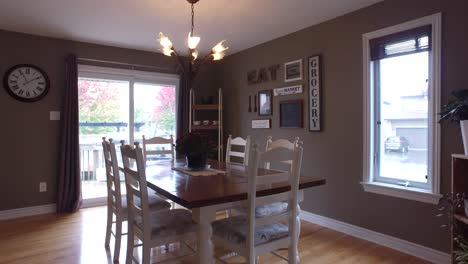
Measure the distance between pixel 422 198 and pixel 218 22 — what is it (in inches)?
107

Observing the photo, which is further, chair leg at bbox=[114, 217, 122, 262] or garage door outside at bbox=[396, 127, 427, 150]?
garage door outside at bbox=[396, 127, 427, 150]

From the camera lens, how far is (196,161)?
8.65 feet

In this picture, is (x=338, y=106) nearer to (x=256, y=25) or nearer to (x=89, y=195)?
(x=256, y=25)

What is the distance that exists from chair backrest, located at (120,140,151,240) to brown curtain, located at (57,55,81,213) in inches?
92.1

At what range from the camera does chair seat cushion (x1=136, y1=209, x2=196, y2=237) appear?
198cm

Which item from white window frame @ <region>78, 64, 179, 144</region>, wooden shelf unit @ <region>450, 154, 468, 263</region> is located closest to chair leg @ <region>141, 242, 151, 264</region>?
wooden shelf unit @ <region>450, 154, 468, 263</region>

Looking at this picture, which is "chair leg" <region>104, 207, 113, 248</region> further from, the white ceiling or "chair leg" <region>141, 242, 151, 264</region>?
the white ceiling

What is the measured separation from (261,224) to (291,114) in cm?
230

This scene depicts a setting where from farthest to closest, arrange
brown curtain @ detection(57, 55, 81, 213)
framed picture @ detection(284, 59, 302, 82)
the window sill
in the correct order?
brown curtain @ detection(57, 55, 81, 213), framed picture @ detection(284, 59, 302, 82), the window sill

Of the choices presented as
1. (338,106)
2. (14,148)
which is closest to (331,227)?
(338,106)

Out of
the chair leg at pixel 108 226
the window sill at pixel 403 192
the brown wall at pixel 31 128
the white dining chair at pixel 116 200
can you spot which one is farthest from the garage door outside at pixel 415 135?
the brown wall at pixel 31 128

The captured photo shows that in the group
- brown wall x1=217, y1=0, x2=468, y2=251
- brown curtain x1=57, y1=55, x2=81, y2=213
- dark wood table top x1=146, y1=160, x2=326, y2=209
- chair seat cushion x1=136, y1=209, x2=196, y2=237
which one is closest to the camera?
dark wood table top x1=146, y1=160, x2=326, y2=209

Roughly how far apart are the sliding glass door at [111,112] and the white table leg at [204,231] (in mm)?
3122

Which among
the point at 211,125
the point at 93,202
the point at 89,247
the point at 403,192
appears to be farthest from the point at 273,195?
the point at 93,202
